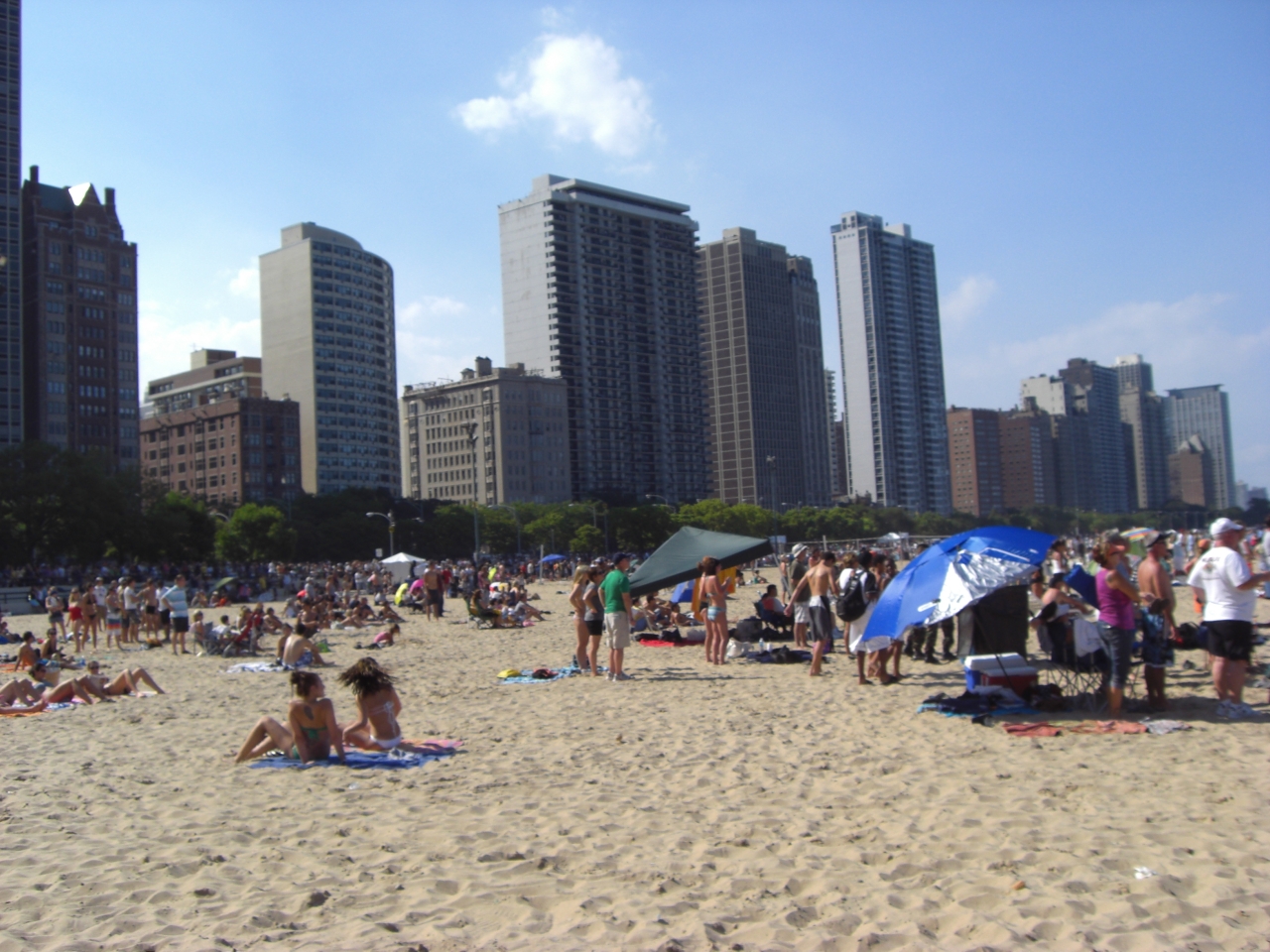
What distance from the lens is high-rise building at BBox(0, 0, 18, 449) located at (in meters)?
90.8

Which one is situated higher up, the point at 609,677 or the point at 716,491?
the point at 716,491

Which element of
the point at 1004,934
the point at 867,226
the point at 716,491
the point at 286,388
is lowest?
the point at 1004,934

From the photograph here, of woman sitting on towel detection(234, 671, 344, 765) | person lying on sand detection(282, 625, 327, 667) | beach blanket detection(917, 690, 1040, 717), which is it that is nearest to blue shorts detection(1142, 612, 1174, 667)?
beach blanket detection(917, 690, 1040, 717)

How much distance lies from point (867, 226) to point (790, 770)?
183882mm

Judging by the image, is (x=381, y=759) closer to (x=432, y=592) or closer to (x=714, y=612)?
(x=714, y=612)

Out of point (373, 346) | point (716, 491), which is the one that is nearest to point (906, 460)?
point (716, 491)

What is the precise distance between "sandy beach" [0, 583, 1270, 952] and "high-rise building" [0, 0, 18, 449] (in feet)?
317

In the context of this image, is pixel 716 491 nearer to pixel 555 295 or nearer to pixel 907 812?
pixel 555 295

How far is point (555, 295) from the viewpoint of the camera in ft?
461

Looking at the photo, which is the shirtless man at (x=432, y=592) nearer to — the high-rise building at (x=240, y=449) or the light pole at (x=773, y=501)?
the light pole at (x=773, y=501)

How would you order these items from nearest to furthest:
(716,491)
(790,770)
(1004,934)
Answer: (1004,934), (790,770), (716,491)

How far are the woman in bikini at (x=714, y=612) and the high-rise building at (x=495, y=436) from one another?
116 metres

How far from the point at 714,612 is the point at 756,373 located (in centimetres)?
16379

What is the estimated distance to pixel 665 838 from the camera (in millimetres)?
5898
